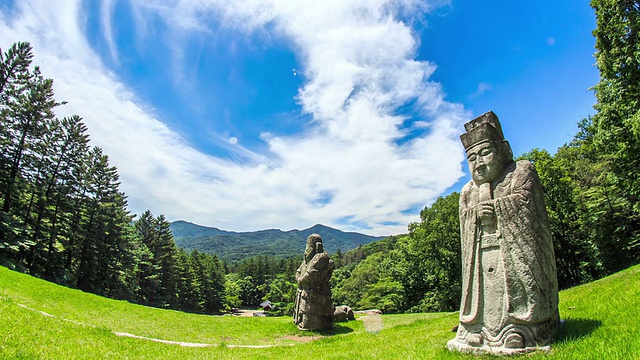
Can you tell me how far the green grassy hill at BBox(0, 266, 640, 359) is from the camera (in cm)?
500

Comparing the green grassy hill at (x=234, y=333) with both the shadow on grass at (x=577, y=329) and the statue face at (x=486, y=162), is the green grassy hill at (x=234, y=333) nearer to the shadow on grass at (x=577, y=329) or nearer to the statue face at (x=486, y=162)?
the shadow on grass at (x=577, y=329)

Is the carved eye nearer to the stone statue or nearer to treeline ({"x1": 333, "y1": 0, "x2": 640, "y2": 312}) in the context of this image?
the stone statue

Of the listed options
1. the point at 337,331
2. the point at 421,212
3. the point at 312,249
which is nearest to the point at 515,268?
the point at 337,331

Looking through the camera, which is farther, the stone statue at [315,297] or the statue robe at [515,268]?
the stone statue at [315,297]

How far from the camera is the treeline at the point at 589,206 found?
14172mm

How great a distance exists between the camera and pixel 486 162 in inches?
238

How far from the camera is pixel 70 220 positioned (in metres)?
30.1

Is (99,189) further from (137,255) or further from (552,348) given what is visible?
(552,348)

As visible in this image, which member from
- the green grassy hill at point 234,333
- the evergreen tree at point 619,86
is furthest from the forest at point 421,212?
the green grassy hill at point 234,333

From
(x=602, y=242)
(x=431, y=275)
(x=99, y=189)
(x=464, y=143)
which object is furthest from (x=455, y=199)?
(x=99, y=189)

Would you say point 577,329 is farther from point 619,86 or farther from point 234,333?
point 619,86

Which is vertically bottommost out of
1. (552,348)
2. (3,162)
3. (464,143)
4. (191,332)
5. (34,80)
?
(191,332)

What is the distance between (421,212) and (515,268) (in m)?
29.0

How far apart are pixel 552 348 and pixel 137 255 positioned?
43016 mm
